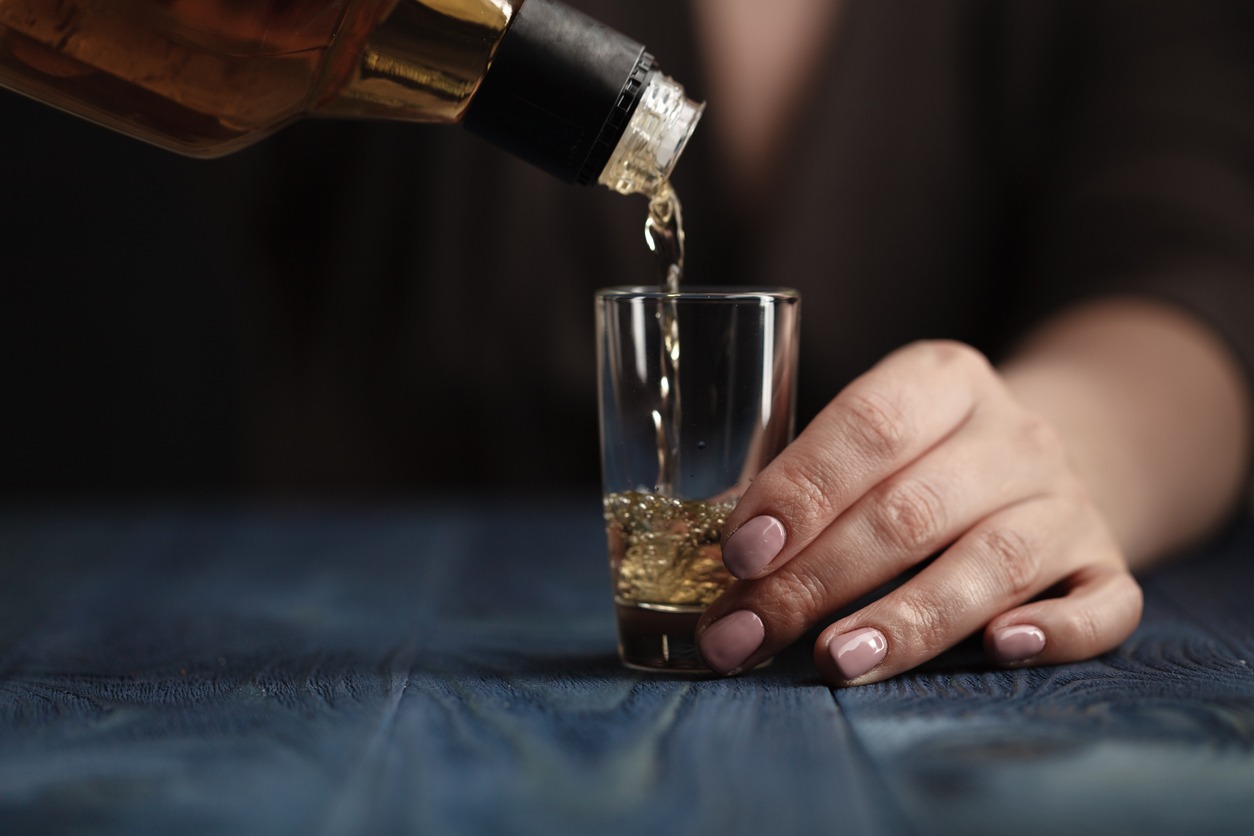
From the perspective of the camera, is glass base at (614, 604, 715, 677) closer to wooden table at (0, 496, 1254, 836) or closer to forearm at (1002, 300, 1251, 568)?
wooden table at (0, 496, 1254, 836)

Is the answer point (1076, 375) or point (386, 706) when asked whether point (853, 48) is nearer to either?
point (1076, 375)

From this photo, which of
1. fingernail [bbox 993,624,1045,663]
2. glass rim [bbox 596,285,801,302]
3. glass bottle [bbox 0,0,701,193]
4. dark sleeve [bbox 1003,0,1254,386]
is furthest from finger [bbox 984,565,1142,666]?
dark sleeve [bbox 1003,0,1254,386]

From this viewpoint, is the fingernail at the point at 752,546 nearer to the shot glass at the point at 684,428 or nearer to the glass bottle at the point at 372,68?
the shot glass at the point at 684,428

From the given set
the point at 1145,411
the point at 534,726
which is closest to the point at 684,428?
the point at 534,726

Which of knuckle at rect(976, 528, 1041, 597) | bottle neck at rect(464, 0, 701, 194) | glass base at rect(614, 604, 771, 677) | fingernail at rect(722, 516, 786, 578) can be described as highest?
bottle neck at rect(464, 0, 701, 194)

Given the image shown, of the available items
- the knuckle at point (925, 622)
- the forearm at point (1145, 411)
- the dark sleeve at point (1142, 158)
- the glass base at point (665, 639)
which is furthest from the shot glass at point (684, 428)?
the dark sleeve at point (1142, 158)

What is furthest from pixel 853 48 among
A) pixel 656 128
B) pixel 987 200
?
pixel 656 128
